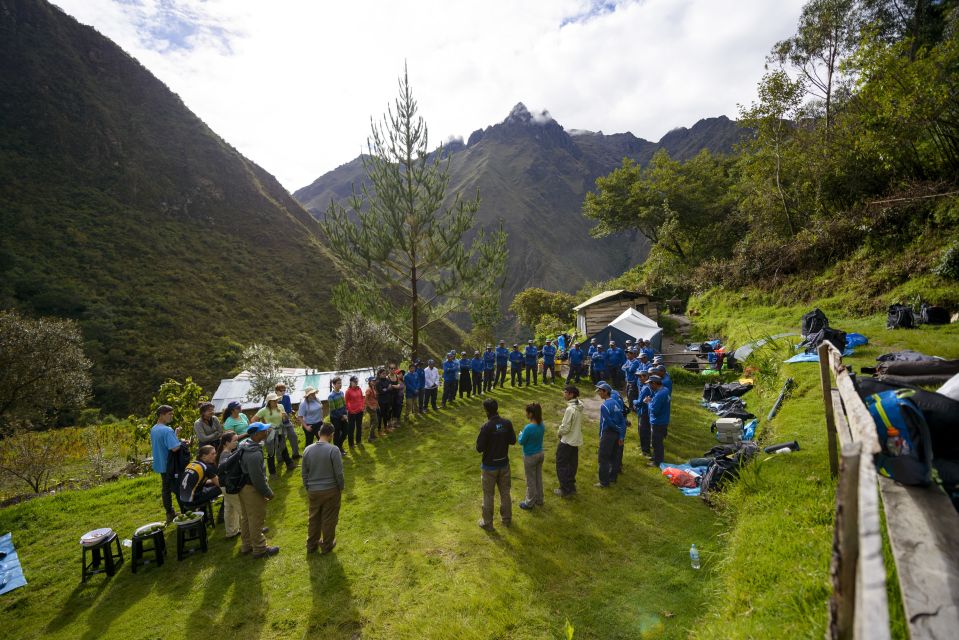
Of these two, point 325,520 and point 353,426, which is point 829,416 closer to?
point 325,520

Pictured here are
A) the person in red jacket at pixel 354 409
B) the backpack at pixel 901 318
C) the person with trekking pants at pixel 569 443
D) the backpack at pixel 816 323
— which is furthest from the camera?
the backpack at pixel 816 323

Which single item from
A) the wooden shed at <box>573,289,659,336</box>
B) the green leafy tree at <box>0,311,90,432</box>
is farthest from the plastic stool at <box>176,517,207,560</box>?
the wooden shed at <box>573,289,659,336</box>

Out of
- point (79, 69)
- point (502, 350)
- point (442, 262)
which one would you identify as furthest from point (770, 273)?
point (79, 69)

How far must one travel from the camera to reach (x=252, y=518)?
612 centimetres

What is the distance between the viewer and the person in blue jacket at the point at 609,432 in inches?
286

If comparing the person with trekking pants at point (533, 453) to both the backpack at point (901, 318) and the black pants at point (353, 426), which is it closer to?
the black pants at point (353, 426)

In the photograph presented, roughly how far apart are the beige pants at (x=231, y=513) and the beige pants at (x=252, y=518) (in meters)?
0.64

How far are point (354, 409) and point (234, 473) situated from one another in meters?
4.63

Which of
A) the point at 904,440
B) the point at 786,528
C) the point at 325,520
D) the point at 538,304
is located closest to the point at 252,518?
the point at 325,520

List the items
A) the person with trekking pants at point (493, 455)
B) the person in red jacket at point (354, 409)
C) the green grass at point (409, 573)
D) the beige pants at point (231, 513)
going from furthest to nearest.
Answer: the person in red jacket at point (354, 409) → the beige pants at point (231, 513) → the person with trekking pants at point (493, 455) → the green grass at point (409, 573)

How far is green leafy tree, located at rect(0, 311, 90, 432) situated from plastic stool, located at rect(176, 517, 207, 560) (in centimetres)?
1383

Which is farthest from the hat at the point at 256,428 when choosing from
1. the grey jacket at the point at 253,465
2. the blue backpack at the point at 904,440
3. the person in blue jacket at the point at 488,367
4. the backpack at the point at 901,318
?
the backpack at the point at 901,318

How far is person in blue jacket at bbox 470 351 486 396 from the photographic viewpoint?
48.2 ft

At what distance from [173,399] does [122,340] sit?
105 feet
